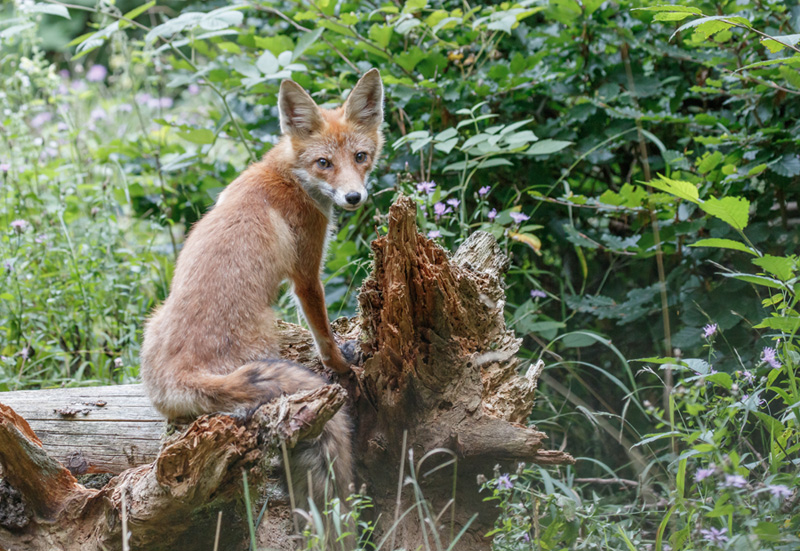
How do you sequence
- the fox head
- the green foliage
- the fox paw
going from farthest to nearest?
the green foliage, the fox head, the fox paw

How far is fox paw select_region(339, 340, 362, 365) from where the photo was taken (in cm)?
376

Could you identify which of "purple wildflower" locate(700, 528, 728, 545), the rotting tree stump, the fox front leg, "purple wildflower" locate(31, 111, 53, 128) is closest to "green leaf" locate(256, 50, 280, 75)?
the fox front leg

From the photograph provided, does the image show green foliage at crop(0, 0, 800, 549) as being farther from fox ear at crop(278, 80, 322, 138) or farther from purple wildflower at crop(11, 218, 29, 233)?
fox ear at crop(278, 80, 322, 138)

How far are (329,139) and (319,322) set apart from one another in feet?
3.91

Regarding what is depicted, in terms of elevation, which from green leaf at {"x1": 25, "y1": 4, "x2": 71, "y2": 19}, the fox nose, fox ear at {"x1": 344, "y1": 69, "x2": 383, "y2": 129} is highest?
green leaf at {"x1": 25, "y1": 4, "x2": 71, "y2": 19}

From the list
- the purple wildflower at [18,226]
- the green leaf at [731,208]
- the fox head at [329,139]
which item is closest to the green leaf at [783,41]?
the green leaf at [731,208]

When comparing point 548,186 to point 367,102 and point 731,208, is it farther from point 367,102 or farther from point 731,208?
point 731,208

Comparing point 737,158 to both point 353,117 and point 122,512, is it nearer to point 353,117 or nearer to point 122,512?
point 353,117

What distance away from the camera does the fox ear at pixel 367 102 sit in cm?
418

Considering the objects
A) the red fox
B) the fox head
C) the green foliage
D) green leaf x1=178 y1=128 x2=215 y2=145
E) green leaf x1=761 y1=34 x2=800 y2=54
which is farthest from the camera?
green leaf x1=178 y1=128 x2=215 y2=145

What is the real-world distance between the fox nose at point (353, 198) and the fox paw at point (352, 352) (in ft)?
2.80

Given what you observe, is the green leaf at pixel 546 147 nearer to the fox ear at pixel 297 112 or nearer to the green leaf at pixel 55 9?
the fox ear at pixel 297 112

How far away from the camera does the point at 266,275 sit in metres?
3.56

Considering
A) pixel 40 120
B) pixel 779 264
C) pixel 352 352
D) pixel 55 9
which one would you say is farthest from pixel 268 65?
pixel 40 120
